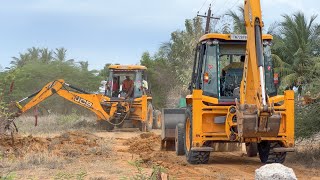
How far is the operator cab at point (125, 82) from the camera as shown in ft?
72.9

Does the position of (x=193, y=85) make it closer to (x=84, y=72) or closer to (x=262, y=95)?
(x=262, y=95)

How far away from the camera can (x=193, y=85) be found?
→ 12.0 meters

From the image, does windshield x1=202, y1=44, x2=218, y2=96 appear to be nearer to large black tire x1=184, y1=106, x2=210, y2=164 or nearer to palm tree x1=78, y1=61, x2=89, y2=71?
large black tire x1=184, y1=106, x2=210, y2=164

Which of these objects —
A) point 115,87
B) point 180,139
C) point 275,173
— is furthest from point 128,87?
point 275,173

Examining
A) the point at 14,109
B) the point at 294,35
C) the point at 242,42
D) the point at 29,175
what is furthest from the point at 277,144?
the point at 294,35

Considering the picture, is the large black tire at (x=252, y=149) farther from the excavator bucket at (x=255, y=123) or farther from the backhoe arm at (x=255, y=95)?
the excavator bucket at (x=255, y=123)

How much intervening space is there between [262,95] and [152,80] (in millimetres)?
33572

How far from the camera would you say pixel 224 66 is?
11.5 meters

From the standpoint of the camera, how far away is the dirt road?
920 centimetres

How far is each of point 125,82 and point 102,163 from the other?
466 inches

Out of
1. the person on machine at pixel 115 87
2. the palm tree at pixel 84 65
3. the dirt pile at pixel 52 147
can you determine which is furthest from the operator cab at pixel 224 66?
the palm tree at pixel 84 65

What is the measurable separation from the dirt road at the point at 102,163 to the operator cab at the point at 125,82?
24.6 ft

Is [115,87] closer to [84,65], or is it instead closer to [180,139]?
[180,139]

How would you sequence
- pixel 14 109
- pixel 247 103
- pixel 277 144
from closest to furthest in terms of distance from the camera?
pixel 247 103
pixel 277 144
pixel 14 109
